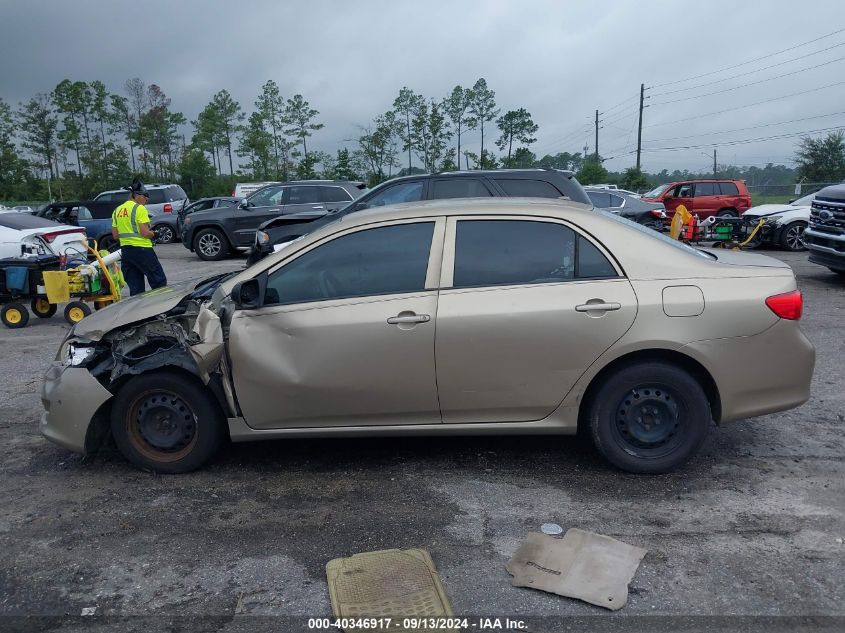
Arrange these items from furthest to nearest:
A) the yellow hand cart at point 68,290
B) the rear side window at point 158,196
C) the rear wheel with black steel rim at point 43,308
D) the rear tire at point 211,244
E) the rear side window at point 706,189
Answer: the rear side window at point 158,196
the rear side window at point 706,189
the rear tire at point 211,244
the rear wheel with black steel rim at point 43,308
the yellow hand cart at point 68,290

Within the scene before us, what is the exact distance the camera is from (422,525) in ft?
12.3

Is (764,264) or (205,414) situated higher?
(764,264)

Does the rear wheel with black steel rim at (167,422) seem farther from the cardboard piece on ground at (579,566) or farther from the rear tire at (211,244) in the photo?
the rear tire at (211,244)

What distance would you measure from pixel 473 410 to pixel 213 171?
44.8 m

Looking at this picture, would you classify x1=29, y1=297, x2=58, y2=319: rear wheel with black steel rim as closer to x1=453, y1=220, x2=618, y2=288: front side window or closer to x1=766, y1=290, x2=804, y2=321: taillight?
x1=453, y1=220, x2=618, y2=288: front side window

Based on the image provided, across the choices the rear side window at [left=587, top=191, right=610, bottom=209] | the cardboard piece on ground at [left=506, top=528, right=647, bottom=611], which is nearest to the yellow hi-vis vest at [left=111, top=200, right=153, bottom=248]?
the cardboard piece on ground at [left=506, top=528, right=647, bottom=611]

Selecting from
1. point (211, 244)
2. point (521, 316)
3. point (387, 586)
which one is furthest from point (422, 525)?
point (211, 244)

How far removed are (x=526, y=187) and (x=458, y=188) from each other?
0.90m

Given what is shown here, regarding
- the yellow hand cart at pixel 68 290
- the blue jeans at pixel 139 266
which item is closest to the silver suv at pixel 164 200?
the yellow hand cart at pixel 68 290

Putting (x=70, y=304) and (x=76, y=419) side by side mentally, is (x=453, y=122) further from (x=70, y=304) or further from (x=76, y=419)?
(x=76, y=419)

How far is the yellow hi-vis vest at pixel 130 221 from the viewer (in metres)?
8.87

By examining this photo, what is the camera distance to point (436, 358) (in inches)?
161

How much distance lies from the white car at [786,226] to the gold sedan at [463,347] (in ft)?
44.4

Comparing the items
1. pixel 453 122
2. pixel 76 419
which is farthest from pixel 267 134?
pixel 76 419
